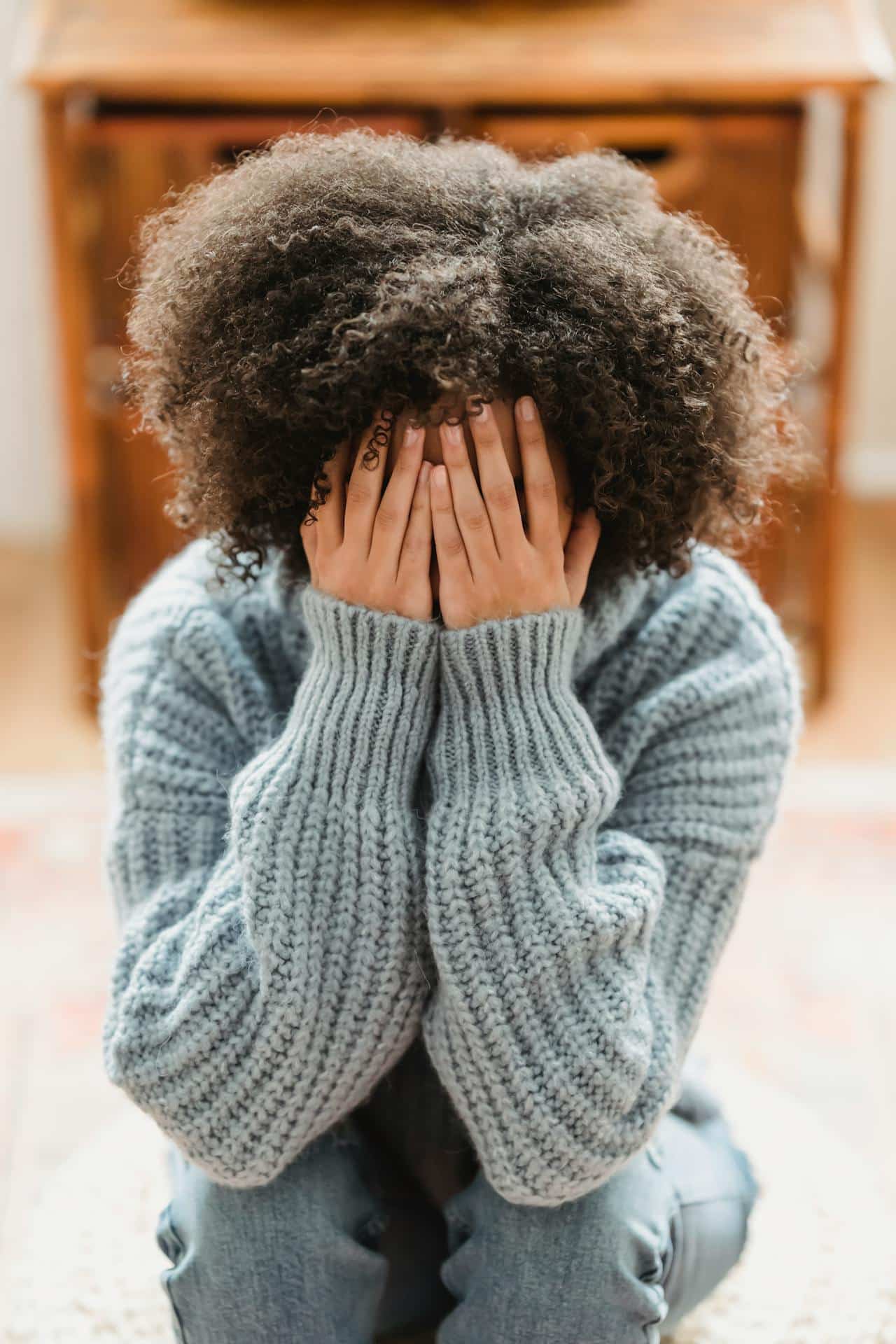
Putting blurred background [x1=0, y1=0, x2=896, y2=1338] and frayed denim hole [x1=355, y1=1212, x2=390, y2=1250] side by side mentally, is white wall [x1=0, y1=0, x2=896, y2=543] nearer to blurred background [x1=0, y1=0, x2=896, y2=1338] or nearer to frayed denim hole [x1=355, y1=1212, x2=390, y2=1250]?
blurred background [x1=0, y1=0, x2=896, y2=1338]

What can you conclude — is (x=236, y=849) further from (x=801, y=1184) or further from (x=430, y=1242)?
(x=801, y=1184)

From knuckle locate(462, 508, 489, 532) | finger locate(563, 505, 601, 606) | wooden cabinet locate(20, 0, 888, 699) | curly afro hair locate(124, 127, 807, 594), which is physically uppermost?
wooden cabinet locate(20, 0, 888, 699)

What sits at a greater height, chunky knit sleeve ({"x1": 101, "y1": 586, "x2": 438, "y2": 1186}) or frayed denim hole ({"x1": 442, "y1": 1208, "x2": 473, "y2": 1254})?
chunky knit sleeve ({"x1": 101, "y1": 586, "x2": 438, "y2": 1186})

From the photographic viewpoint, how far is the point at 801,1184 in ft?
4.14

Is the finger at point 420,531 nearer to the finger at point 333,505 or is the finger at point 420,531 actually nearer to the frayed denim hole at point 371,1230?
the finger at point 333,505

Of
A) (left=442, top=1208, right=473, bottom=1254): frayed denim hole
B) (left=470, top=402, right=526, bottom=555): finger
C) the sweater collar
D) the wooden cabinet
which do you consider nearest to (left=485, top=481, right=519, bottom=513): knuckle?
(left=470, top=402, right=526, bottom=555): finger

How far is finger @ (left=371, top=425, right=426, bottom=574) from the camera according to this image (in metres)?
0.84

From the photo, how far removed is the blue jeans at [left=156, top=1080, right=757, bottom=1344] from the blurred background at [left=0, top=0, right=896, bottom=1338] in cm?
48

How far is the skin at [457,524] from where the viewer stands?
846 millimetres

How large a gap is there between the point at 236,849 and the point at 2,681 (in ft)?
4.63

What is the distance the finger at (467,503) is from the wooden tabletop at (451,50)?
104 cm

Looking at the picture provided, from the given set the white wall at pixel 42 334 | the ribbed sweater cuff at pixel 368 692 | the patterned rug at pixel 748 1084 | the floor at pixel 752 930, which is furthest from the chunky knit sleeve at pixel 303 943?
the white wall at pixel 42 334

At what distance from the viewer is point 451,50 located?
5.82 feet

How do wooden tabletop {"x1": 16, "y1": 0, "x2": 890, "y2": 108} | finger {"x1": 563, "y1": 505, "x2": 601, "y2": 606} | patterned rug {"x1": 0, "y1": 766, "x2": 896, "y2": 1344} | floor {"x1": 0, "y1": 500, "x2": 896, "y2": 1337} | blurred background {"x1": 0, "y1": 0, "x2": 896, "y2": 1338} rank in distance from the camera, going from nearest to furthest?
finger {"x1": 563, "y1": 505, "x2": 601, "y2": 606} → patterned rug {"x1": 0, "y1": 766, "x2": 896, "y2": 1344} → floor {"x1": 0, "y1": 500, "x2": 896, "y2": 1337} → blurred background {"x1": 0, "y1": 0, "x2": 896, "y2": 1338} → wooden tabletop {"x1": 16, "y1": 0, "x2": 890, "y2": 108}
